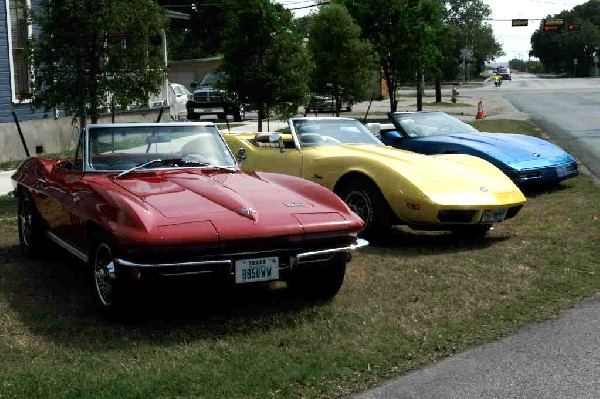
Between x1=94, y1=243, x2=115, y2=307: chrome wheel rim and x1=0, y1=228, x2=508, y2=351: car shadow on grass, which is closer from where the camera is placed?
x1=0, y1=228, x2=508, y2=351: car shadow on grass

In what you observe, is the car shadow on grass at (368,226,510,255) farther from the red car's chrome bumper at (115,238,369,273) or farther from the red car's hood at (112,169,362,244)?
the red car's chrome bumper at (115,238,369,273)

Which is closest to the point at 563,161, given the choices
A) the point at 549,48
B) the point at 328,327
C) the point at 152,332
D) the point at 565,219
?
the point at 565,219

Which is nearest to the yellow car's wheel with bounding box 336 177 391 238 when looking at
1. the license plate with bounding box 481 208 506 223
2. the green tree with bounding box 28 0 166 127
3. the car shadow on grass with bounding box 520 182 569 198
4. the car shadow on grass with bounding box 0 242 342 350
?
the license plate with bounding box 481 208 506 223

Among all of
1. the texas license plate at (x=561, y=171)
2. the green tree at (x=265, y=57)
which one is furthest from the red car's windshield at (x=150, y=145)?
the green tree at (x=265, y=57)

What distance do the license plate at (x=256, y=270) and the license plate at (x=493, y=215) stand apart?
10.4ft

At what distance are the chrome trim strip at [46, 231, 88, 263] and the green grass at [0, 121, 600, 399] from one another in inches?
12.9

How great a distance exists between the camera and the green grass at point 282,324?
4383mm

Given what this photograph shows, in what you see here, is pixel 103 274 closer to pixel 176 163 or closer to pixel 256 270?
pixel 256 270

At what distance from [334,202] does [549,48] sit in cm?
14844

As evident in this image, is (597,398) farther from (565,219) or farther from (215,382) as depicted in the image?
(565,219)

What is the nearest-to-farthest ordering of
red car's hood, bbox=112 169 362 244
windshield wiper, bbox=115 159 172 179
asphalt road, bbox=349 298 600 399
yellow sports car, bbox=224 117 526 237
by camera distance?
asphalt road, bbox=349 298 600 399 → red car's hood, bbox=112 169 362 244 → windshield wiper, bbox=115 159 172 179 → yellow sports car, bbox=224 117 526 237

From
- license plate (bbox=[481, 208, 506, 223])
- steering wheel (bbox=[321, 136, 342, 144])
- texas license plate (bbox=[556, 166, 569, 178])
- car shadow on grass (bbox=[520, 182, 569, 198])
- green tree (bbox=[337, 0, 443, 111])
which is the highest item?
green tree (bbox=[337, 0, 443, 111])

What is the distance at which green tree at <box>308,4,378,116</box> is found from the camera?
21.1m

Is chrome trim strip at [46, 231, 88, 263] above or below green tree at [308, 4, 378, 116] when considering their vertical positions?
below
